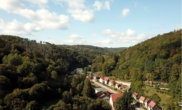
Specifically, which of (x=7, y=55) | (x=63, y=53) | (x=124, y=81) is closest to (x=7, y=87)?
(x=7, y=55)

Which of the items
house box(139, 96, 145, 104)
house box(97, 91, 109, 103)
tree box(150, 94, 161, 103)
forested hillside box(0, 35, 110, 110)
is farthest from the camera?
house box(97, 91, 109, 103)

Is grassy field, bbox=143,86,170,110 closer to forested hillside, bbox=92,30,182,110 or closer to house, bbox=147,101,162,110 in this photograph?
forested hillside, bbox=92,30,182,110

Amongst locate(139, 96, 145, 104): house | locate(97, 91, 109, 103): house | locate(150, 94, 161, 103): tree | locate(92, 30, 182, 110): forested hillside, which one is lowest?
locate(97, 91, 109, 103): house

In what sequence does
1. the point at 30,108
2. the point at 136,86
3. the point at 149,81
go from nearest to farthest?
the point at 30,108 → the point at 136,86 → the point at 149,81

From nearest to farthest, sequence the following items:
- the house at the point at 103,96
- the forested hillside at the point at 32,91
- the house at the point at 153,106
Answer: the forested hillside at the point at 32,91 → the house at the point at 153,106 → the house at the point at 103,96

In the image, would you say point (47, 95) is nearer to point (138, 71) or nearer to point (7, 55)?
point (7, 55)

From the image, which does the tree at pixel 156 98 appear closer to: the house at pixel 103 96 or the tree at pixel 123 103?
the tree at pixel 123 103

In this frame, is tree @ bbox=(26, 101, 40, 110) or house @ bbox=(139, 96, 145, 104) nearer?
tree @ bbox=(26, 101, 40, 110)

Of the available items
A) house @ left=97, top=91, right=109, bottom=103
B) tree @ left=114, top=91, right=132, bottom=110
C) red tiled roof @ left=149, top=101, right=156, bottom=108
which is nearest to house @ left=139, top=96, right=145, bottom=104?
red tiled roof @ left=149, top=101, right=156, bottom=108

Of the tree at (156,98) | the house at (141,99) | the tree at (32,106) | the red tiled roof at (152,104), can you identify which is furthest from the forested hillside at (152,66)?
the tree at (32,106)

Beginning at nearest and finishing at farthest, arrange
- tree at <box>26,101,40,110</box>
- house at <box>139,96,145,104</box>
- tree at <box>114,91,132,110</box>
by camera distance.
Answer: tree at <box>26,101,40,110</box>, tree at <box>114,91,132,110</box>, house at <box>139,96,145,104</box>

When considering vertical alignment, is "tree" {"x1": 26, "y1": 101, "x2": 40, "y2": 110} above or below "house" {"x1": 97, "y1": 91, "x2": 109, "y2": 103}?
above
